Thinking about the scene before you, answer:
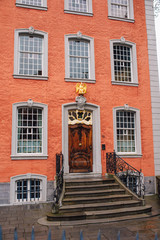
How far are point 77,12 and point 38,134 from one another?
6.72 meters

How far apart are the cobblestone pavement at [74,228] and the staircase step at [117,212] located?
506 mm

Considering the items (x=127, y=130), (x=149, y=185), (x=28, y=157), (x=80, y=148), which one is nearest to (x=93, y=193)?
(x=80, y=148)

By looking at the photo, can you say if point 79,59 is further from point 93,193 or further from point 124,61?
point 93,193

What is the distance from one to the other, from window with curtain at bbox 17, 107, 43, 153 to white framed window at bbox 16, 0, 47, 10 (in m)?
5.11

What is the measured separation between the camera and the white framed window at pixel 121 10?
44.2 feet

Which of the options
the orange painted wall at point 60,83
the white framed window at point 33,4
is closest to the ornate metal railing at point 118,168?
the orange painted wall at point 60,83

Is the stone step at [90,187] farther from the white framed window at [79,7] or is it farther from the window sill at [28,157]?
the white framed window at [79,7]

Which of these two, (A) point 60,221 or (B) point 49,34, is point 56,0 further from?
(A) point 60,221

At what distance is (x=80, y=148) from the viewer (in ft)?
39.2

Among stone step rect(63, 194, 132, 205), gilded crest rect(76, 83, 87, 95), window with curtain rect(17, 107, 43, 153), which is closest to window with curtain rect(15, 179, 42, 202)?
window with curtain rect(17, 107, 43, 153)

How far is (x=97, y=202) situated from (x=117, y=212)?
0.97m

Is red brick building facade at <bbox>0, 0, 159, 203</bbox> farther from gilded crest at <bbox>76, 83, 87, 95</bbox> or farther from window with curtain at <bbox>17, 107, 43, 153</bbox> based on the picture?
gilded crest at <bbox>76, 83, 87, 95</bbox>

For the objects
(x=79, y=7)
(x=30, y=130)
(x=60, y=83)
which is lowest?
(x=30, y=130)

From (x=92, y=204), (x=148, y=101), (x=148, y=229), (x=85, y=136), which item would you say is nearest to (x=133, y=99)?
(x=148, y=101)
